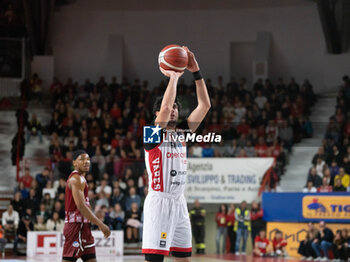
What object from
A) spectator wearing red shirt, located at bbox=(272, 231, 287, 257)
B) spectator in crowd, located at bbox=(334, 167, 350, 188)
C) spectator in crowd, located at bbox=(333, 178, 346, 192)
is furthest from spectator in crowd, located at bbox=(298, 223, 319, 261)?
spectator in crowd, located at bbox=(334, 167, 350, 188)

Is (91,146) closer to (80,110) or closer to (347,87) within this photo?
(80,110)

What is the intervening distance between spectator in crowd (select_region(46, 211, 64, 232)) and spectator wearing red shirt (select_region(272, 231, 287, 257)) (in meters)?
5.64

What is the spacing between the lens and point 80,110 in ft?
77.4

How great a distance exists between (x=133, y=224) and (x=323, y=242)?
4.99 meters

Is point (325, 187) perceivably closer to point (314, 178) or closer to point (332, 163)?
point (314, 178)

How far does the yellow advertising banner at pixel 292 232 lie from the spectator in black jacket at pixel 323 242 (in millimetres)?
A: 595

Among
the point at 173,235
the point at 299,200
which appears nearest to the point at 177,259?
the point at 173,235

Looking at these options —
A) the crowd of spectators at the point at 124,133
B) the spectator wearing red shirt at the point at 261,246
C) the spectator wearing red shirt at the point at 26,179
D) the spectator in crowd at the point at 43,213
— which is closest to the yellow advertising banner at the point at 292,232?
the spectator wearing red shirt at the point at 261,246

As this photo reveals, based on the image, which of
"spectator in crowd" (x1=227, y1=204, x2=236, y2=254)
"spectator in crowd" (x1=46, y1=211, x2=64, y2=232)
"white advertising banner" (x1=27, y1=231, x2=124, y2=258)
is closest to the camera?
"white advertising banner" (x1=27, y1=231, x2=124, y2=258)

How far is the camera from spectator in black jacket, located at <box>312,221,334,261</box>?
15.7m

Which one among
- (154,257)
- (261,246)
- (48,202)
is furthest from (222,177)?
(154,257)

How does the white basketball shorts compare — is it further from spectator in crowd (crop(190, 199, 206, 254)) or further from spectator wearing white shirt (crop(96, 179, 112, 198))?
spectator wearing white shirt (crop(96, 179, 112, 198))

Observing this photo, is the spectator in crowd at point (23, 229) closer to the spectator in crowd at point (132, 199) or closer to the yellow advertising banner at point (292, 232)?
the spectator in crowd at point (132, 199)

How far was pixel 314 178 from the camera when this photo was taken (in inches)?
696
